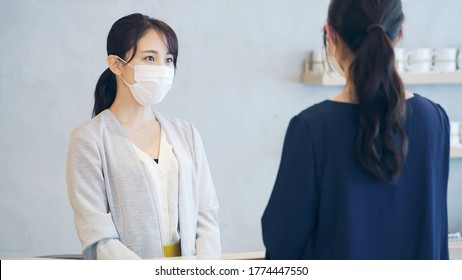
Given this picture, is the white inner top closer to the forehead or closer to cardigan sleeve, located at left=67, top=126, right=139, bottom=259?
cardigan sleeve, located at left=67, top=126, right=139, bottom=259

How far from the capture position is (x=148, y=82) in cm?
136

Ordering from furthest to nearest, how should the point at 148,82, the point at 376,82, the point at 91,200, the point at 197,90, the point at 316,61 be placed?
the point at 316,61 < the point at 197,90 < the point at 148,82 < the point at 91,200 < the point at 376,82

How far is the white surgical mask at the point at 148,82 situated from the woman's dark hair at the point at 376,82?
0.54 m

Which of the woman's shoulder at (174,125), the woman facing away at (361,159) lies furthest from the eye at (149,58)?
the woman facing away at (361,159)

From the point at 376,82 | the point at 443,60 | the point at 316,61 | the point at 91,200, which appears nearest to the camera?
the point at 376,82

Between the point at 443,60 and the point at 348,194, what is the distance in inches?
51.3

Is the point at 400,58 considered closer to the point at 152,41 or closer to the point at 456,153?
the point at 456,153

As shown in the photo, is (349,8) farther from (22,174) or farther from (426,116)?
(22,174)

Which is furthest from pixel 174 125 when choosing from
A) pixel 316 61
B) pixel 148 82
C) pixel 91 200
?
pixel 316 61
